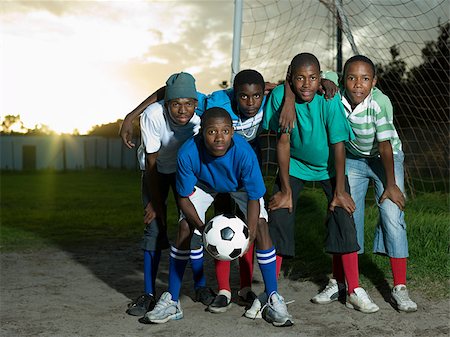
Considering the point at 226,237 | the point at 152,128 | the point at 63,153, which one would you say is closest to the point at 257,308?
the point at 226,237

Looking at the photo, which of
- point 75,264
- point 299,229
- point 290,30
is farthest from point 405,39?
point 75,264

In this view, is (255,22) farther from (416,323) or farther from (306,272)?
(416,323)

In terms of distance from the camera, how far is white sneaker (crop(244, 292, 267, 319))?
4.54 metres

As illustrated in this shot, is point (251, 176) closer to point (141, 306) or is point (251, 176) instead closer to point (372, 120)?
point (372, 120)

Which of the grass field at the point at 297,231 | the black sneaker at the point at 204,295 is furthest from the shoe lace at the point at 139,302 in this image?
the grass field at the point at 297,231

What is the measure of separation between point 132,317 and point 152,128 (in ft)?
4.25

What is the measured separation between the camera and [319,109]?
4.51 m

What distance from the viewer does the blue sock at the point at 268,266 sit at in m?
4.52

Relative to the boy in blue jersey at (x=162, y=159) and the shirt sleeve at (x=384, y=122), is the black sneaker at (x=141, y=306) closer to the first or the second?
the boy in blue jersey at (x=162, y=159)

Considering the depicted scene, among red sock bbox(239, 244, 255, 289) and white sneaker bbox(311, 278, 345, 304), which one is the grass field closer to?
white sneaker bbox(311, 278, 345, 304)

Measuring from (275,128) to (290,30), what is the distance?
4.37 meters

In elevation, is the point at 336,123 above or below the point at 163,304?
above

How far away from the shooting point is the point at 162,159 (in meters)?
4.80

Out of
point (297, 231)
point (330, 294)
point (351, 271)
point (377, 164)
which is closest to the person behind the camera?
point (351, 271)
